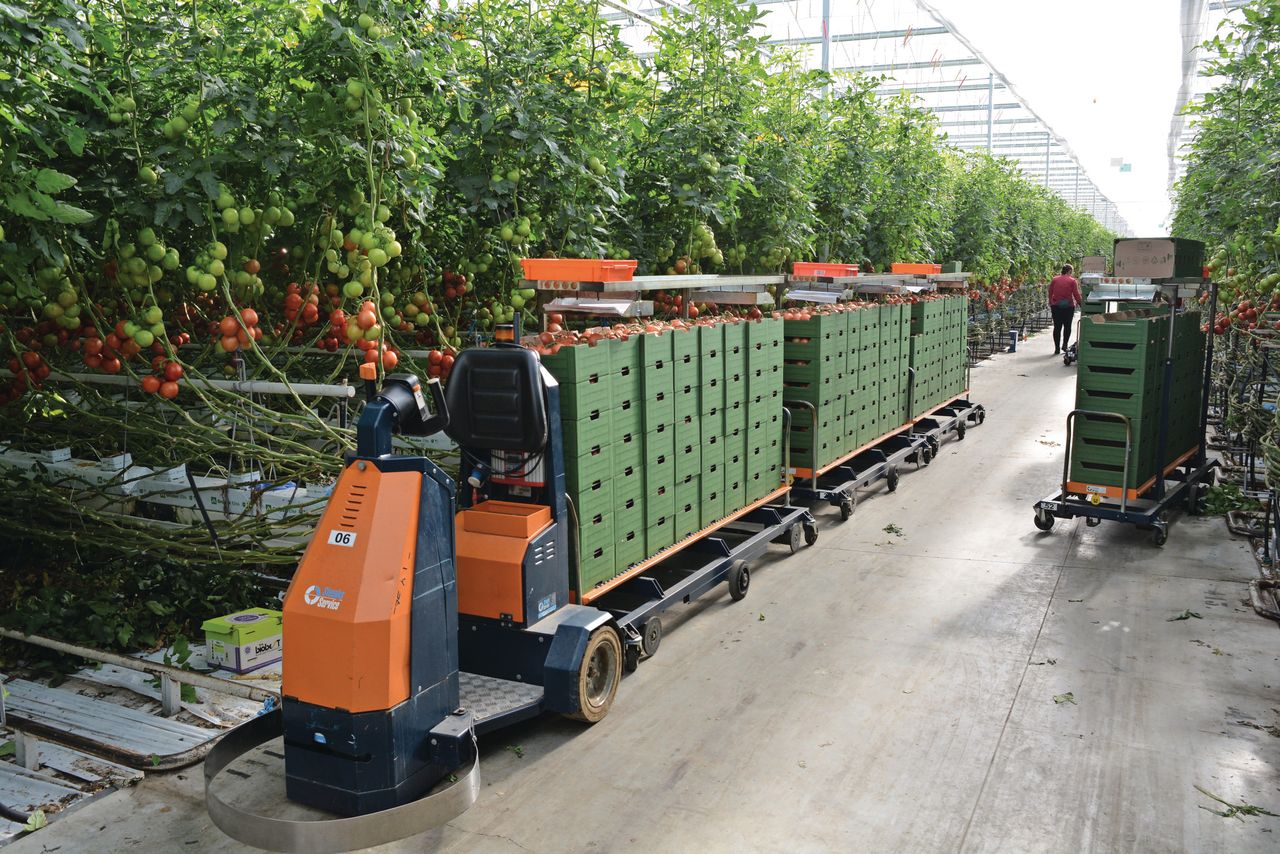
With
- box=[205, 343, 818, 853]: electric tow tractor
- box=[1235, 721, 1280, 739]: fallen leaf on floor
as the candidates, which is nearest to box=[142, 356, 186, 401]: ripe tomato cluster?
box=[205, 343, 818, 853]: electric tow tractor

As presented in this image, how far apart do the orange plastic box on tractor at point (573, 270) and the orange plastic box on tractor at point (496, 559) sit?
1314 mm

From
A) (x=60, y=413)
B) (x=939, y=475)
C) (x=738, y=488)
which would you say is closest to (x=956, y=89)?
(x=939, y=475)

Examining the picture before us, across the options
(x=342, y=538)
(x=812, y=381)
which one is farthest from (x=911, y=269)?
(x=342, y=538)

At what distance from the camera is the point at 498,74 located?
621cm

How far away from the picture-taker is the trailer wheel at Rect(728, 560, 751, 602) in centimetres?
700

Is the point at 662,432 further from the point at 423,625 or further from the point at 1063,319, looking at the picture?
the point at 1063,319

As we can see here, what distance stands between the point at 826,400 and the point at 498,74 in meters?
4.27

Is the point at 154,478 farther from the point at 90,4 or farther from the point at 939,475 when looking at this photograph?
the point at 939,475

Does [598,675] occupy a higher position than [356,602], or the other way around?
[356,602]

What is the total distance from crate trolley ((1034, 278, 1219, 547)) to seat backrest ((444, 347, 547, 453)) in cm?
522

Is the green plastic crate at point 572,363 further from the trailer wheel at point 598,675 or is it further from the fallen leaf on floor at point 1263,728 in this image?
the fallen leaf on floor at point 1263,728

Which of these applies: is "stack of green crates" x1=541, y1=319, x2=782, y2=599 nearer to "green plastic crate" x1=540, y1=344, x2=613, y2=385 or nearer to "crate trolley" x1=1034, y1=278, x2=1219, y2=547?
"green plastic crate" x1=540, y1=344, x2=613, y2=385

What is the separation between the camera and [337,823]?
12.5 feet

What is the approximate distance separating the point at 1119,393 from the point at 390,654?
671 cm
